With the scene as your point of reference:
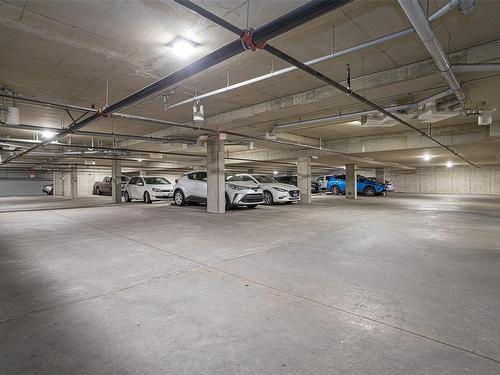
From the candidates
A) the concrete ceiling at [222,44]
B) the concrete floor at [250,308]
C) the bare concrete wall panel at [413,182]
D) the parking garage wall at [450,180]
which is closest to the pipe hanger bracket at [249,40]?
the concrete ceiling at [222,44]

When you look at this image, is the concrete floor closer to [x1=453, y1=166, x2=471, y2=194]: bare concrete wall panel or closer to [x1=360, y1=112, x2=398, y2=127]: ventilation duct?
[x1=360, y1=112, x2=398, y2=127]: ventilation duct

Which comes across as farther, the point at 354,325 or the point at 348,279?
the point at 348,279

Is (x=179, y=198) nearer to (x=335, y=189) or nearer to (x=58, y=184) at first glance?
(x=335, y=189)

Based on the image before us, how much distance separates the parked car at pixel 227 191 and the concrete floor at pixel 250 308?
5138 mm

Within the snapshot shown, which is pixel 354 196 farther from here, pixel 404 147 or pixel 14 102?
pixel 14 102

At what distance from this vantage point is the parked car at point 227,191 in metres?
9.45

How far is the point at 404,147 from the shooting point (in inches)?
432

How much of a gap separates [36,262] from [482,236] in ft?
22.9

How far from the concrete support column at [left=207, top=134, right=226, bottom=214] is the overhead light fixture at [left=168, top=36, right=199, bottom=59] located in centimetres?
490

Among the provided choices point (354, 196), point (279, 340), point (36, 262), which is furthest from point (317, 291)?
point (354, 196)

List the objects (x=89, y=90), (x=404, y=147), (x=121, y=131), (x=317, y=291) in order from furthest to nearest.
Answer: (x=404, y=147) < (x=121, y=131) < (x=89, y=90) < (x=317, y=291)

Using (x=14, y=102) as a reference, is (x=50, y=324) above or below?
below

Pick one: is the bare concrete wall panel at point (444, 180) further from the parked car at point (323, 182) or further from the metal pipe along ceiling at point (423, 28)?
the metal pipe along ceiling at point (423, 28)

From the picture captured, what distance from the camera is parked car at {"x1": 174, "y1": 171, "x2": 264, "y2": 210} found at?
31.0 ft
